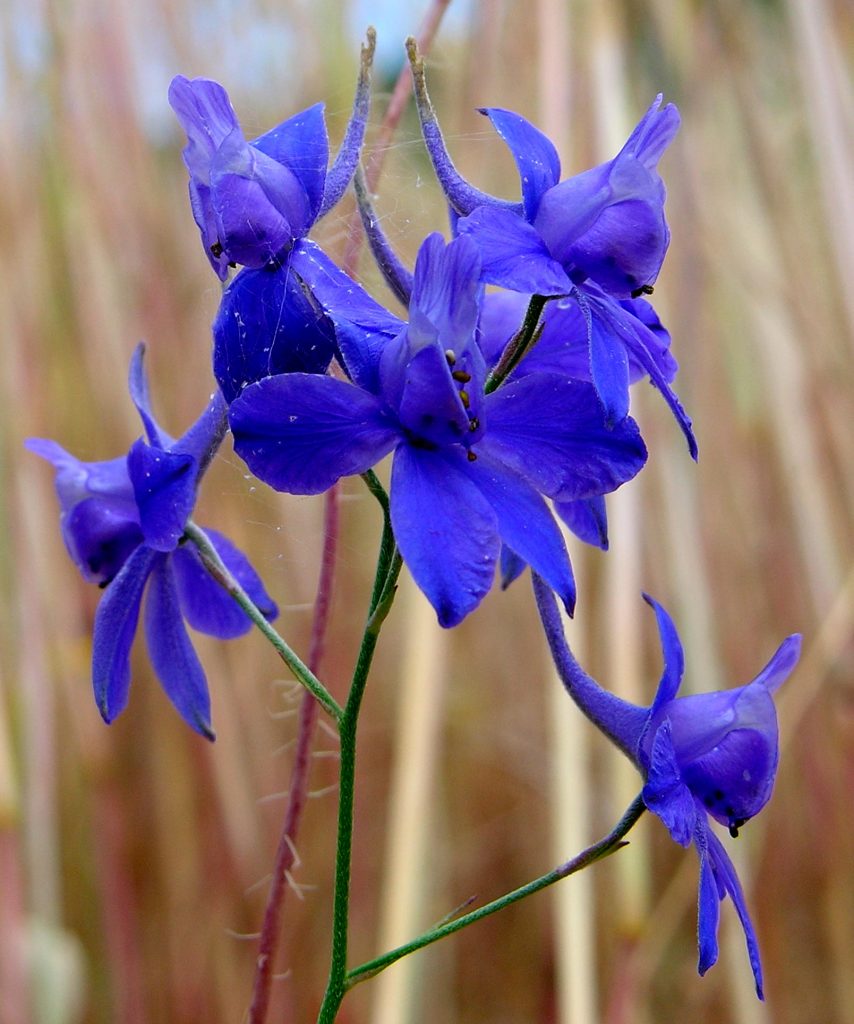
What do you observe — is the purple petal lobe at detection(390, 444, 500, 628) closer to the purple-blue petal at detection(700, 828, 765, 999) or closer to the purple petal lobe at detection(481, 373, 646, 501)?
the purple petal lobe at detection(481, 373, 646, 501)

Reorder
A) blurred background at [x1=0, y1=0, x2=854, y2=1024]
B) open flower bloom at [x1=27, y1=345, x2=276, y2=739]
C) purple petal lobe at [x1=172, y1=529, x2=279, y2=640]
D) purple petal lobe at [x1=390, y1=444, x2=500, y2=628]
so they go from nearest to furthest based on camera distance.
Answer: purple petal lobe at [x1=390, y1=444, x2=500, y2=628] < open flower bloom at [x1=27, y1=345, x2=276, y2=739] < purple petal lobe at [x1=172, y1=529, x2=279, y2=640] < blurred background at [x1=0, y1=0, x2=854, y2=1024]

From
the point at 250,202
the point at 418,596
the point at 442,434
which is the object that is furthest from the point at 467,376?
the point at 418,596

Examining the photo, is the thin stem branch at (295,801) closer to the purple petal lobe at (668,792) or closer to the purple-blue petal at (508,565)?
the purple-blue petal at (508,565)

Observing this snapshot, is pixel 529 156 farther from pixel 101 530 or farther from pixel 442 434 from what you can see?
pixel 101 530

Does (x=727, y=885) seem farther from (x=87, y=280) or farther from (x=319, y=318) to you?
(x=87, y=280)

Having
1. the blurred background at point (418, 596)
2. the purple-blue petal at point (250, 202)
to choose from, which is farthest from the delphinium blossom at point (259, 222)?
the blurred background at point (418, 596)

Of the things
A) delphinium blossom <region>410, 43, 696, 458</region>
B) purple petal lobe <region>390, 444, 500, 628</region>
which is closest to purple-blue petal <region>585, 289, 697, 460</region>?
delphinium blossom <region>410, 43, 696, 458</region>
